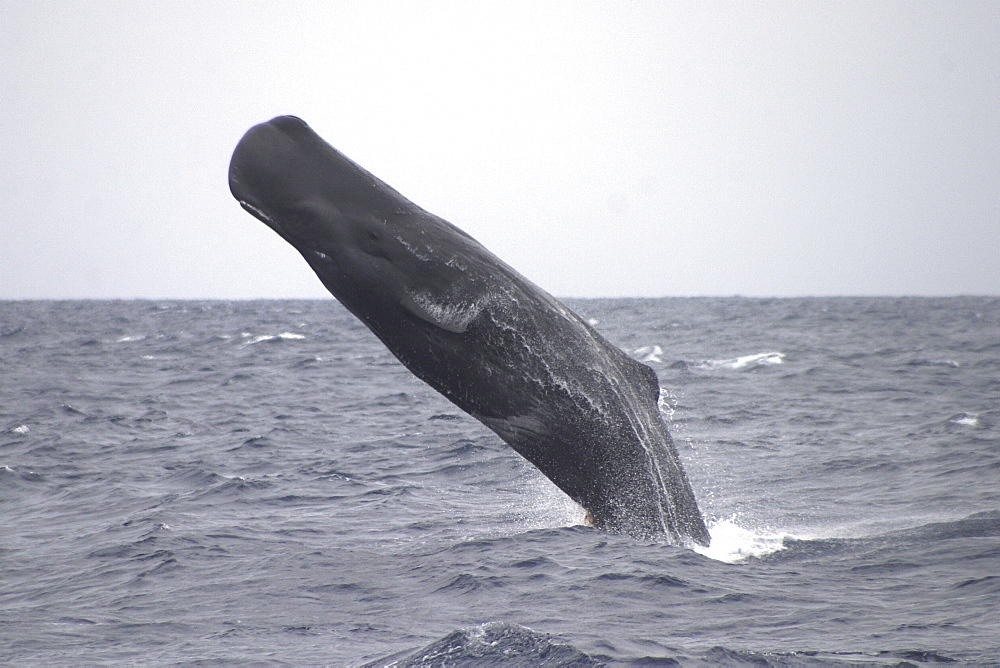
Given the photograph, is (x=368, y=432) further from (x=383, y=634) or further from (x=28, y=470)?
(x=383, y=634)

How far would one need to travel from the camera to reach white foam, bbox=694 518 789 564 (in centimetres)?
811

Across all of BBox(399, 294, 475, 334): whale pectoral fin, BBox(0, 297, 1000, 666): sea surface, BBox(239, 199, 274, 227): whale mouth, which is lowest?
BBox(0, 297, 1000, 666): sea surface

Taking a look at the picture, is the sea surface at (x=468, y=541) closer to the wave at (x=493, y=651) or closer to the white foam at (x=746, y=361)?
the wave at (x=493, y=651)

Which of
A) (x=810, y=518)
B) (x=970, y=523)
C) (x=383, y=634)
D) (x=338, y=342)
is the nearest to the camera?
(x=383, y=634)

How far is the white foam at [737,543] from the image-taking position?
26.6ft

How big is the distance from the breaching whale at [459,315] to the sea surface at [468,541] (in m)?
1.15

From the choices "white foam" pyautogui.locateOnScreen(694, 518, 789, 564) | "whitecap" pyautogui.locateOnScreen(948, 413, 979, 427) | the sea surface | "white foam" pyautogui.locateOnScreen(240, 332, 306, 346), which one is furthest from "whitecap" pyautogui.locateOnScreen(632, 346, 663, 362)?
"white foam" pyautogui.locateOnScreen(694, 518, 789, 564)

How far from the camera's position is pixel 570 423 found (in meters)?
5.54

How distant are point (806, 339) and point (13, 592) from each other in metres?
36.6

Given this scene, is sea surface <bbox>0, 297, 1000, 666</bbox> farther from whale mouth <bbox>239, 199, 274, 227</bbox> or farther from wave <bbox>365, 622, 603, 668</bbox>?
whale mouth <bbox>239, 199, 274, 227</bbox>

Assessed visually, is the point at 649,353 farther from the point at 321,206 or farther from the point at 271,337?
the point at 321,206

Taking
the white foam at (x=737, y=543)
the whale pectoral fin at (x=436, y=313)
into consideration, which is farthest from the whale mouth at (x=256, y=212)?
the white foam at (x=737, y=543)

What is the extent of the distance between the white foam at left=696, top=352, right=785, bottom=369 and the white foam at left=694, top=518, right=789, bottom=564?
19.9 metres

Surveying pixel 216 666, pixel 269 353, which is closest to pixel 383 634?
pixel 216 666
